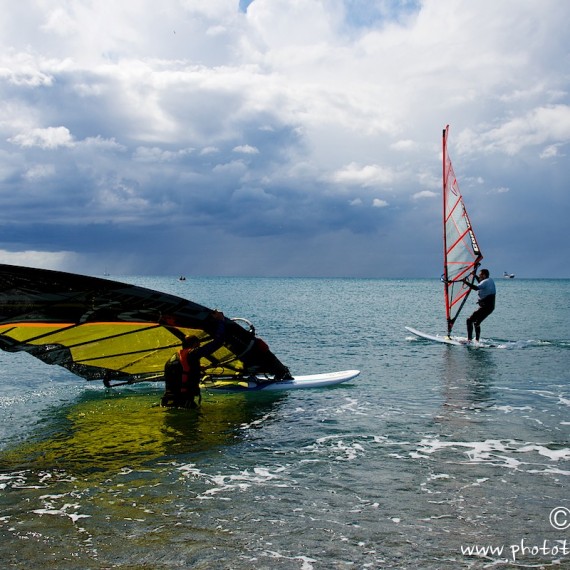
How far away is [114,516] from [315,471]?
9.41 ft

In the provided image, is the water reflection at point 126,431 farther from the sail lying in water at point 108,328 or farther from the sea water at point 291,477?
the sail lying in water at point 108,328

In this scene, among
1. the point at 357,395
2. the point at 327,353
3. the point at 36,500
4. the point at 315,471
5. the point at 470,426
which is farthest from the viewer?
the point at 327,353

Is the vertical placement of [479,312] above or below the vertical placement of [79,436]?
above

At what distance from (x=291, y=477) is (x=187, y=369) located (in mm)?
4612

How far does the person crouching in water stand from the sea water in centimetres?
30

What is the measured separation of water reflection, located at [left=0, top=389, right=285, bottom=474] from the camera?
342 inches

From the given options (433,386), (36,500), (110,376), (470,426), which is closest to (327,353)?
(433,386)

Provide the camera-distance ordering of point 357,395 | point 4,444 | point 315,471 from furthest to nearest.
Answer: point 357,395, point 4,444, point 315,471

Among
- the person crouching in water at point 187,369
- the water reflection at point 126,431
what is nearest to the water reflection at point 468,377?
the water reflection at point 126,431

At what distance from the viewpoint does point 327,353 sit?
2288cm

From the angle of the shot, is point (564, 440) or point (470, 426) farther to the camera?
point (470, 426)

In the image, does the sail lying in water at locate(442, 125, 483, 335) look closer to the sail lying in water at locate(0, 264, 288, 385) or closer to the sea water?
the sea water

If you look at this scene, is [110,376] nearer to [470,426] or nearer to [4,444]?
[4,444]

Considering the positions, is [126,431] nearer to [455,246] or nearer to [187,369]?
[187,369]
